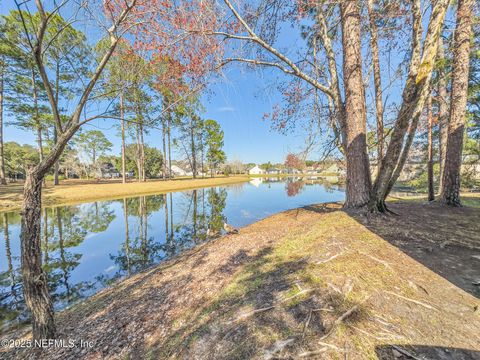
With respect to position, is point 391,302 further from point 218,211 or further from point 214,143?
point 214,143

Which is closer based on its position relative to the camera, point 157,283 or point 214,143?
point 157,283

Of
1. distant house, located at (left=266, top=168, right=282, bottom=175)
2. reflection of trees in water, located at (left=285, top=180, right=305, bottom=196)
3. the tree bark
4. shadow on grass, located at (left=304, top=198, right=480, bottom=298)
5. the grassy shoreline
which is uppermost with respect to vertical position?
the tree bark

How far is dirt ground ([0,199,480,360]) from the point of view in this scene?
1.40m

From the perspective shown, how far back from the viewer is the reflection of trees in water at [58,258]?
3.45 m

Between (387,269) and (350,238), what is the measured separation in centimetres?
80

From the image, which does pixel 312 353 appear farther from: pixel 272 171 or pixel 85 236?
pixel 272 171

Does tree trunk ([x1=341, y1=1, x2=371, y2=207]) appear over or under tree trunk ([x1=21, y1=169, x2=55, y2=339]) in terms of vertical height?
over

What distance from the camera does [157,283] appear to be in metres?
3.45

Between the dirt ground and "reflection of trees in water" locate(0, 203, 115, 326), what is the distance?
74 centimetres

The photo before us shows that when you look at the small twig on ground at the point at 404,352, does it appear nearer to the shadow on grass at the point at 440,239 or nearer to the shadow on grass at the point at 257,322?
the shadow on grass at the point at 257,322

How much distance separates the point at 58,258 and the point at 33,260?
4.09 metres

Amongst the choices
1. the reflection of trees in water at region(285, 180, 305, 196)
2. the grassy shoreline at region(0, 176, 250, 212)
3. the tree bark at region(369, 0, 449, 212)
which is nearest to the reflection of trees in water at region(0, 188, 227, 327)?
the grassy shoreline at region(0, 176, 250, 212)

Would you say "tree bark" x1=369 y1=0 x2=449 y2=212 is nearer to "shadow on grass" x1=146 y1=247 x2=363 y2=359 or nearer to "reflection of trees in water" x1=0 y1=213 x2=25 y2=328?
"shadow on grass" x1=146 y1=247 x2=363 y2=359

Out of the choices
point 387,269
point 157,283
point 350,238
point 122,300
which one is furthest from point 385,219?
point 122,300
